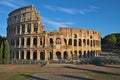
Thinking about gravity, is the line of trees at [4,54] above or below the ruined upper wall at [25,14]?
below

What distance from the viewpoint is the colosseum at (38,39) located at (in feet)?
196

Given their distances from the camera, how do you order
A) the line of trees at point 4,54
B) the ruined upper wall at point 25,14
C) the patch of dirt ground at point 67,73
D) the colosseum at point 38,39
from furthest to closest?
the ruined upper wall at point 25,14
the colosseum at point 38,39
the line of trees at point 4,54
the patch of dirt ground at point 67,73

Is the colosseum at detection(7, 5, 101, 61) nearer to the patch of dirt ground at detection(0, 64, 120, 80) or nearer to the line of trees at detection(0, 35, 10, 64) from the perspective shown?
the line of trees at detection(0, 35, 10, 64)

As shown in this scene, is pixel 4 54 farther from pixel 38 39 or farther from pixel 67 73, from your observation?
pixel 67 73

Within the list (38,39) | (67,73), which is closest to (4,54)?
(38,39)

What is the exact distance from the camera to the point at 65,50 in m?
61.9

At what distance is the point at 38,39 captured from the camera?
5981cm

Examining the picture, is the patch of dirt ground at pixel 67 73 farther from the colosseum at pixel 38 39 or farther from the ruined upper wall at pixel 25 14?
the ruined upper wall at pixel 25 14

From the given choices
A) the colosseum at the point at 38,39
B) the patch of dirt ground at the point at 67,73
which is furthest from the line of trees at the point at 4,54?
the colosseum at the point at 38,39

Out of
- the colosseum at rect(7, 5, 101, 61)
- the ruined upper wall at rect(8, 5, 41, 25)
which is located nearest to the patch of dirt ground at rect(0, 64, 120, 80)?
the colosseum at rect(7, 5, 101, 61)

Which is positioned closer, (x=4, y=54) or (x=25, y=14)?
(x=4, y=54)

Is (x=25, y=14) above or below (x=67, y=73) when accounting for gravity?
above

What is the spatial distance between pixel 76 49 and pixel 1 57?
84.9 feet

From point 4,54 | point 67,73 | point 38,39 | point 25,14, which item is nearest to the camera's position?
point 67,73
